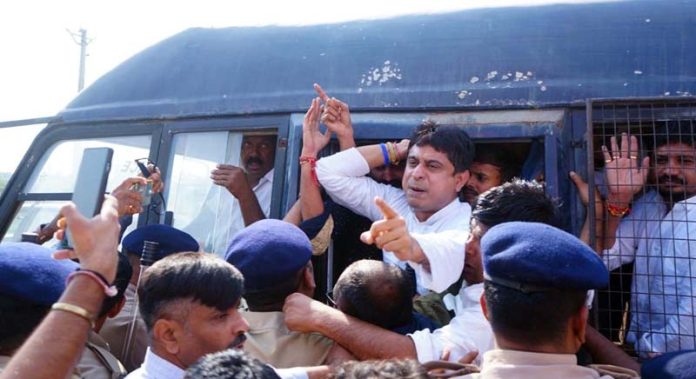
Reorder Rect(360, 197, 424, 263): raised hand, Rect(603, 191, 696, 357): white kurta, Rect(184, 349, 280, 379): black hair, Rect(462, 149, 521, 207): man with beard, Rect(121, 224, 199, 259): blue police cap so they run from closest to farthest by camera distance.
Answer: Rect(184, 349, 280, 379): black hair < Rect(360, 197, 424, 263): raised hand < Rect(603, 191, 696, 357): white kurta < Rect(121, 224, 199, 259): blue police cap < Rect(462, 149, 521, 207): man with beard

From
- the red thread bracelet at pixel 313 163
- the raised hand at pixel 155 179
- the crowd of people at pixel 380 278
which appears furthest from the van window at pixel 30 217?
the red thread bracelet at pixel 313 163

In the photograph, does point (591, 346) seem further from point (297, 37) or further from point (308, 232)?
point (297, 37)

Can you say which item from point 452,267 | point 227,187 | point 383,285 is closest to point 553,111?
point 452,267

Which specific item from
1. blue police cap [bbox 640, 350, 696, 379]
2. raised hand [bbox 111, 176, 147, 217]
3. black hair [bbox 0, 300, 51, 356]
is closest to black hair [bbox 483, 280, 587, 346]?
blue police cap [bbox 640, 350, 696, 379]

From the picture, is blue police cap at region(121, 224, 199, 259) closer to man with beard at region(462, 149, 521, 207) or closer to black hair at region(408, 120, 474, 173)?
black hair at region(408, 120, 474, 173)

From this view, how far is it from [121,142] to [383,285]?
1891mm

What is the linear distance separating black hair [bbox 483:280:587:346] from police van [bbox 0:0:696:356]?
967mm

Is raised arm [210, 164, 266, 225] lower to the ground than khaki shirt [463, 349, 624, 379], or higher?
higher

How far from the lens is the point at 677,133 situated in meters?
2.36

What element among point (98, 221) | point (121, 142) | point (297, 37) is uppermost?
point (297, 37)

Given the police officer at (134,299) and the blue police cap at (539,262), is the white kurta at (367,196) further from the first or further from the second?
the blue police cap at (539,262)

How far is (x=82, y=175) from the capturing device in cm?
269

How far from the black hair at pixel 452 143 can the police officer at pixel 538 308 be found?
111 cm

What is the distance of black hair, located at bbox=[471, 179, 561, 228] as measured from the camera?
6.79 feet
